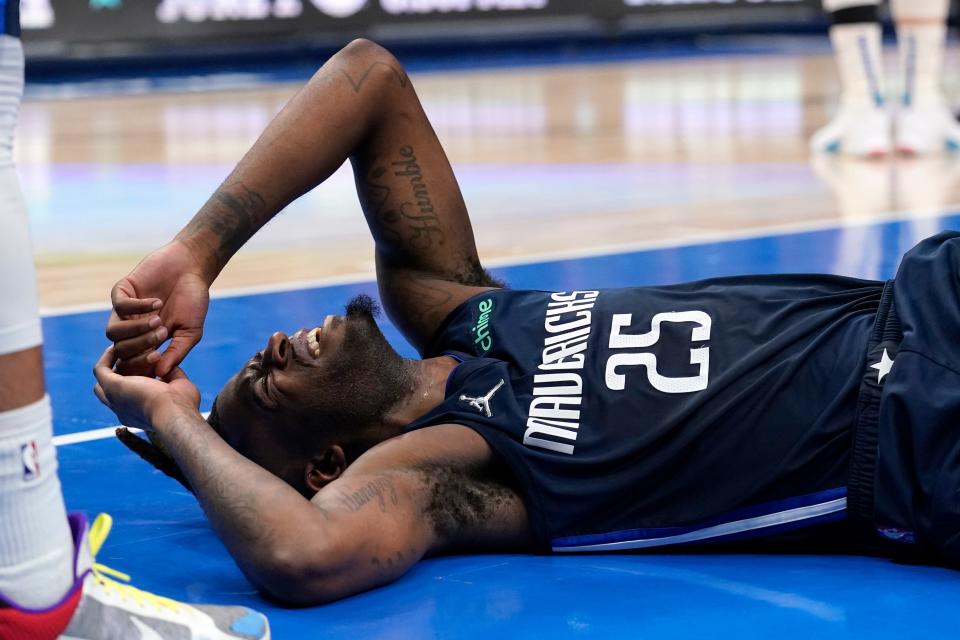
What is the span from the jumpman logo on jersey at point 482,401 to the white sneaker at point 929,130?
6.10 metres

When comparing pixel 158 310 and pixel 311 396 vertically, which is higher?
pixel 158 310

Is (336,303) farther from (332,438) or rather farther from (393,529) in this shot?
(393,529)

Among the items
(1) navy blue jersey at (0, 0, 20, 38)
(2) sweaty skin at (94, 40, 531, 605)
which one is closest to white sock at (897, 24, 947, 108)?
(2) sweaty skin at (94, 40, 531, 605)

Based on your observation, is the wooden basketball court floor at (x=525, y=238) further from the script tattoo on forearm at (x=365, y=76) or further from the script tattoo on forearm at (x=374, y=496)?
the script tattoo on forearm at (x=365, y=76)

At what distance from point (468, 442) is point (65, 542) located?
30.8 inches

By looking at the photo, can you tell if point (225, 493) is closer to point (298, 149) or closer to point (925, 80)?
point (298, 149)

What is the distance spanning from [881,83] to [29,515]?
23.7ft

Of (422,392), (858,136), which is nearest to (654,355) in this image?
(422,392)

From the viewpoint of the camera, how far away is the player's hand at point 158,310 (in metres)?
2.37

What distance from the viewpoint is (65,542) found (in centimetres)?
185

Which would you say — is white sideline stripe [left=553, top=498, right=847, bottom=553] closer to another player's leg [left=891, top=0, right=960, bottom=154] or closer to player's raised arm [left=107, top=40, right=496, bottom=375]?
player's raised arm [left=107, top=40, right=496, bottom=375]

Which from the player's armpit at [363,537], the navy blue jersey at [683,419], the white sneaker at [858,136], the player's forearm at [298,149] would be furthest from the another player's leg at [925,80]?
the player's armpit at [363,537]

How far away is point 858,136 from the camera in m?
8.00

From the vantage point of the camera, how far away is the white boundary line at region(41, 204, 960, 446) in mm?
4516
